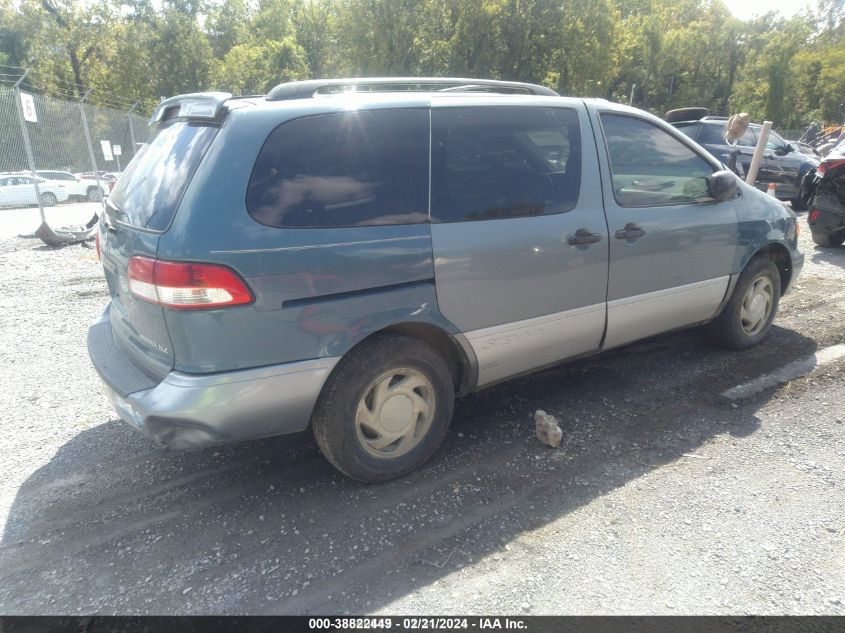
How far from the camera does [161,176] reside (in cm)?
279

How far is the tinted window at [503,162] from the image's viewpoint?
3.02 metres

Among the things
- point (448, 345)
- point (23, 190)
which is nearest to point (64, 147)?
point (23, 190)

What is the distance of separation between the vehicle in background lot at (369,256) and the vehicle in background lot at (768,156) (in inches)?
373

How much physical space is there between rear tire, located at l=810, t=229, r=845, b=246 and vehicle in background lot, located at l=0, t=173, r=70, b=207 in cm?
2017

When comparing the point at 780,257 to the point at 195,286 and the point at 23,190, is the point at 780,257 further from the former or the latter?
the point at 23,190

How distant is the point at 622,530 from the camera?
2721mm

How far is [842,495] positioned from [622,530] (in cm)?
120

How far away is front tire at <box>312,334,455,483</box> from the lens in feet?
9.23

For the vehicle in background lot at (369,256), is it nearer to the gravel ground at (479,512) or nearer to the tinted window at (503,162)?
the tinted window at (503,162)

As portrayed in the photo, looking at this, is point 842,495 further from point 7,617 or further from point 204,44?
point 204,44

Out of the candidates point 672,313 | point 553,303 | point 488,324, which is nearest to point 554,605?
point 488,324

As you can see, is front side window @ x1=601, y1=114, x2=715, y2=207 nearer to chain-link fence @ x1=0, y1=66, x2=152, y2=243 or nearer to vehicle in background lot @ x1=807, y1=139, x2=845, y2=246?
vehicle in background lot @ x1=807, y1=139, x2=845, y2=246

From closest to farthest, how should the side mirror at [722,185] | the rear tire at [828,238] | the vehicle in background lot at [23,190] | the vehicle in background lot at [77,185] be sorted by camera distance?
the side mirror at [722,185] < the rear tire at [828,238] < the vehicle in background lot at [23,190] < the vehicle in background lot at [77,185]

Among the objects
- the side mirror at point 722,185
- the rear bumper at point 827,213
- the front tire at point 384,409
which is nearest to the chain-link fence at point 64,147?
the front tire at point 384,409
